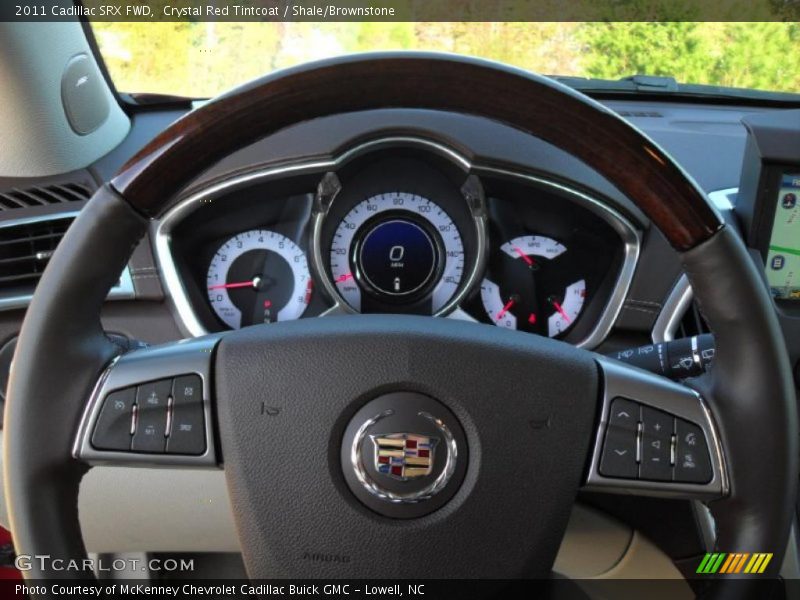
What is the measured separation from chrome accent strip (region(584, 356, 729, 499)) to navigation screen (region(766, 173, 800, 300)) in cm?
100

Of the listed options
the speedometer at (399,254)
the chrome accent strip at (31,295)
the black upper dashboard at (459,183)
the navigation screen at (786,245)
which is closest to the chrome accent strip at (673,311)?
the black upper dashboard at (459,183)

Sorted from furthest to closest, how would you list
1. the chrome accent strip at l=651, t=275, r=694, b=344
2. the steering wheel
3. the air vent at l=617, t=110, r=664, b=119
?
the air vent at l=617, t=110, r=664, b=119, the chrome accent strip at l=651, t=275, r=694, b=344, the steering wheel

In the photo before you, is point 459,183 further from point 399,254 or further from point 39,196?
point 39,196

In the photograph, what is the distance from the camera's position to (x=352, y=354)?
1.20 meters

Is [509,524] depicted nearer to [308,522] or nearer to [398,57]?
[308,522]

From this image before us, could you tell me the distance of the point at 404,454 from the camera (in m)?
1.16

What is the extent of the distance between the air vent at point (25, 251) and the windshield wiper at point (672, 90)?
1.24m

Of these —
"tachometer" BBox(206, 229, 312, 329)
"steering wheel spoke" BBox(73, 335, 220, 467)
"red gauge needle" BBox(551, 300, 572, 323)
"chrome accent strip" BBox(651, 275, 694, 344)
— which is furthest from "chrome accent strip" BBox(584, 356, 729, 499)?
"tachometer" BBox(206, 229, 312, 329)

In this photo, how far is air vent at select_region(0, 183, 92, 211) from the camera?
216 cm

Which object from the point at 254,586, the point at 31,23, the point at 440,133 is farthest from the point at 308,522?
the point at 31,23

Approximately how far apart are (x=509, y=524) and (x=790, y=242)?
3.93ft

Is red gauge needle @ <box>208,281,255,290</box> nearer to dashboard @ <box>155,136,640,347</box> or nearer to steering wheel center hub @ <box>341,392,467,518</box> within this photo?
dashboard @ <box>155,136,640,347</box>

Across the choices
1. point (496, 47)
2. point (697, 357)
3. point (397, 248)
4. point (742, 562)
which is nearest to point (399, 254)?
point (397, 248)

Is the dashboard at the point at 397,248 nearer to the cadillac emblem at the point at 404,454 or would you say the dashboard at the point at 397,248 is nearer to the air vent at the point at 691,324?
the air vent at the point at 691,324
